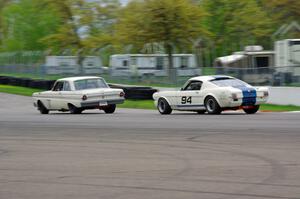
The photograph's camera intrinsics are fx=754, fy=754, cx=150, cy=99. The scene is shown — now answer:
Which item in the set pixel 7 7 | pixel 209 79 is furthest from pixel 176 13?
pixel 7 7

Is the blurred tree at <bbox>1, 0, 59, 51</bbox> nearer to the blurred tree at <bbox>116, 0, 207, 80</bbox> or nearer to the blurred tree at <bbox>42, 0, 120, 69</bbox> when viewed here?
the blurred tree at <bbox>42, 0, 120, 69</bbox>

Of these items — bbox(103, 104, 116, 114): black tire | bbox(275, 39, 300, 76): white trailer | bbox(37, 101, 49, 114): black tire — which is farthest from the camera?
bbox(275, 39, 300, 76): white trailer

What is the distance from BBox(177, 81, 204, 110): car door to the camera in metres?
23.8

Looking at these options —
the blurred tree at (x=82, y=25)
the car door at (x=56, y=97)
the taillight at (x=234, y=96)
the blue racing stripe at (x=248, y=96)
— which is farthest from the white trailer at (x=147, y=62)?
the taillight at (x=234, y=96)

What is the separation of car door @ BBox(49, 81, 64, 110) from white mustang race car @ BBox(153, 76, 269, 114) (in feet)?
14.9

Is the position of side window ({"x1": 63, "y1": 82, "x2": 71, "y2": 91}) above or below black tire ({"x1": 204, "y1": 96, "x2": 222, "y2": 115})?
above

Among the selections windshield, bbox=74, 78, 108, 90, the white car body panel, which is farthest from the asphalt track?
windshield, bbox=74, 78, 108, 90

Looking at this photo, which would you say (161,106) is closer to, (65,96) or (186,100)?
(186,100)

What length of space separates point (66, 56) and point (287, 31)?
19147 mm

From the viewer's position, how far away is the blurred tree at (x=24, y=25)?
83.2m

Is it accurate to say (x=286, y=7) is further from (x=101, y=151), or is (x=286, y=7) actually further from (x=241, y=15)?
(x=101, y=151)

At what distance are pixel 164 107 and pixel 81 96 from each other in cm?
299

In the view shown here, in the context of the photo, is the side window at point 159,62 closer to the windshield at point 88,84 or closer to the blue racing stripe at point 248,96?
the windshield at point 88,84

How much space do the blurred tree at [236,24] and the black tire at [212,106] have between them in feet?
112
